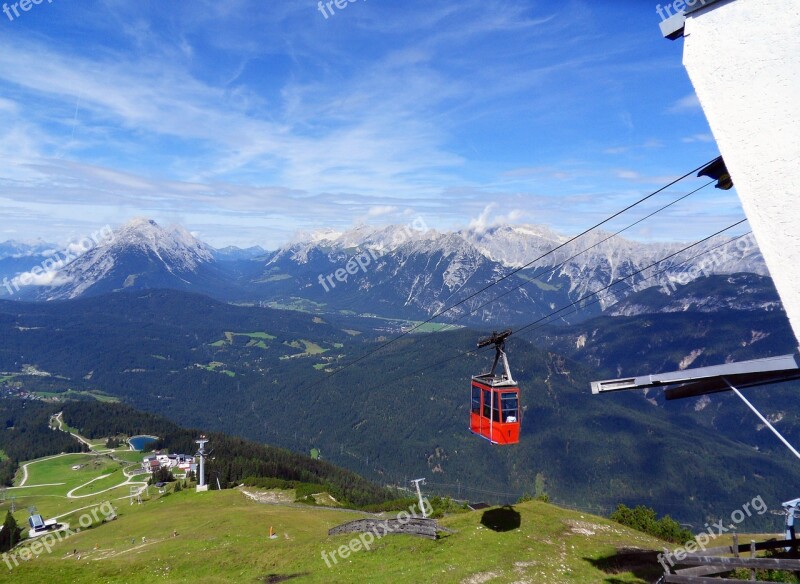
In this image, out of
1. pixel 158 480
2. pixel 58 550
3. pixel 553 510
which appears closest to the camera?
pixel 553 510

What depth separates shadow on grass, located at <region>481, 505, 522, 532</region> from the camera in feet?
145

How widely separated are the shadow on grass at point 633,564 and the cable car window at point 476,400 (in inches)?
525

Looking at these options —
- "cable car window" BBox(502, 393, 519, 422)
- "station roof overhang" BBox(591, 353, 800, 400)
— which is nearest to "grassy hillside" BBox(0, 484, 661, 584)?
"cable car window" BBox(502, 393, 519, 422)

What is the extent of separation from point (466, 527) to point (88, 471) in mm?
190936

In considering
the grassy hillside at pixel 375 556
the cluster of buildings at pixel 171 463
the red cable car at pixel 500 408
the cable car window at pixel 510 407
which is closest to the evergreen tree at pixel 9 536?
the grassy hillside at pixel 375 556

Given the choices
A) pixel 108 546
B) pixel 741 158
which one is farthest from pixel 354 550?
pixel 741 158

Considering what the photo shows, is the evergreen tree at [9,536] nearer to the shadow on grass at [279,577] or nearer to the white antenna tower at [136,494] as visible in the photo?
the white antenna tower at [136,494]

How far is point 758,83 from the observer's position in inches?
286

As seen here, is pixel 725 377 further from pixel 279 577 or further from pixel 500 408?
pixel 279 577

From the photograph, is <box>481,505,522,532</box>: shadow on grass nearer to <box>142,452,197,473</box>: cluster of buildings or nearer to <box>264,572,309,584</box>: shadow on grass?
<box>264,572,309,584</box>: shadow on grass

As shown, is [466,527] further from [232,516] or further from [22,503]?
[22,503]

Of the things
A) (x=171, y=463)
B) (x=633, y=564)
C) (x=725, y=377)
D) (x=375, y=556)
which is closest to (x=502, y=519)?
(x=375, y=556)

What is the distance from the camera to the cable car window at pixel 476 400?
3653cm

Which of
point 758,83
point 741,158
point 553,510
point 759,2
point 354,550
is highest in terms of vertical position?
point 759,2
